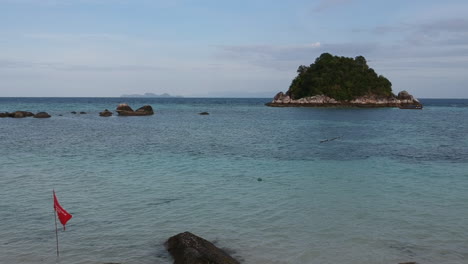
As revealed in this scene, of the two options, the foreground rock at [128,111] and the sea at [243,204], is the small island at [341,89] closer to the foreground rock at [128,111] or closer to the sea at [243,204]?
the foreground rock at [128,111]

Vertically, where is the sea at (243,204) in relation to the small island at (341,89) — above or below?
below

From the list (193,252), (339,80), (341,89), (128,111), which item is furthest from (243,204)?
(339,80)

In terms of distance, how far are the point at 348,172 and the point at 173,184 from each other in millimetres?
11044

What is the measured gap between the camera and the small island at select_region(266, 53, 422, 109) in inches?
5354

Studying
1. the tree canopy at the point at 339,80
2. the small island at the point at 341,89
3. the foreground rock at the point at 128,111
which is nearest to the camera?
the foreground rock at the point at 128,111

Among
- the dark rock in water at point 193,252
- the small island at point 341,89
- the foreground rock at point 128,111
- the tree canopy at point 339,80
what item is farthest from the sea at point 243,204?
the tree canopy at point 339,80

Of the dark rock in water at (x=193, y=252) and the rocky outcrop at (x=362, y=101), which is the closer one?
the dark rock in water at (x=193, y=252)

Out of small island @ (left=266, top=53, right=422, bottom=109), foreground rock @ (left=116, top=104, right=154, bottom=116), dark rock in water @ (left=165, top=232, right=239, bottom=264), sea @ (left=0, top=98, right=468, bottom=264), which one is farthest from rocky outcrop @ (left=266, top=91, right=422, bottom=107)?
dark rock in water @ (left=165, top=232, right=239, bottom=264)

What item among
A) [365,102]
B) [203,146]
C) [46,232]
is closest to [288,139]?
[203,146]

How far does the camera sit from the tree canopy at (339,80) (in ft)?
457

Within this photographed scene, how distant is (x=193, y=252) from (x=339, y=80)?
13679 cm

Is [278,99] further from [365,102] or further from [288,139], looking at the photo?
[288,139]

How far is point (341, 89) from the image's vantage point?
140m

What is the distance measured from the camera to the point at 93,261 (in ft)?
40.0
